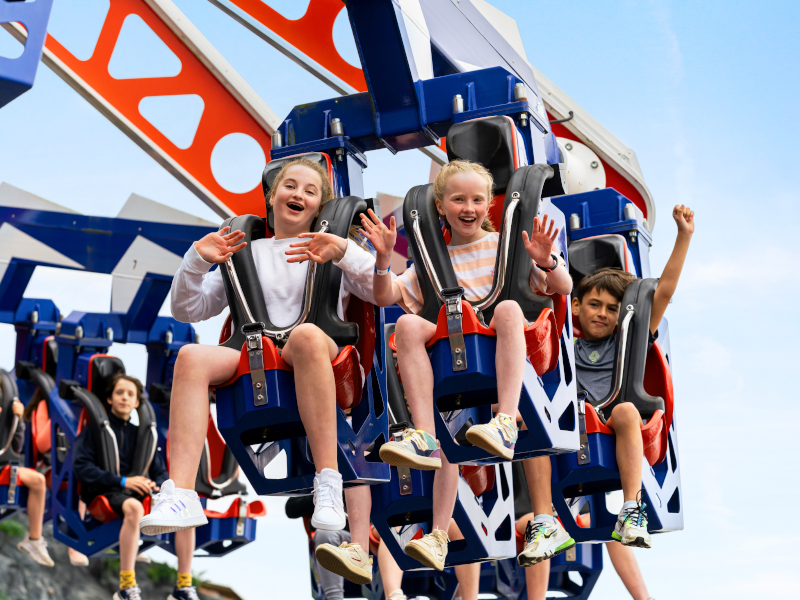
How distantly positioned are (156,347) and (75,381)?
2.04 ft

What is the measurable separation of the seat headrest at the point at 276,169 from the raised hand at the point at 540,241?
1039mm

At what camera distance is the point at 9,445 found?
317 inches

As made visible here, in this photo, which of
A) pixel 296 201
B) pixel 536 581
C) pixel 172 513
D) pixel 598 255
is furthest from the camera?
pixel 598 255

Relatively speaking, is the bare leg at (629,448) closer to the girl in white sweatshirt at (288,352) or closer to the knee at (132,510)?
the girl in white sweatshirt at (288,352)

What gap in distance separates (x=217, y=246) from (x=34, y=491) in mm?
5165

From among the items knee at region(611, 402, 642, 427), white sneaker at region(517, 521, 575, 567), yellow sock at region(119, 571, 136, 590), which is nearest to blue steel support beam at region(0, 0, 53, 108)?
white sneaker at region(517, 521, 575, 567)

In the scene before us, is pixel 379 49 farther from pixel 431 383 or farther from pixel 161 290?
pixel 161 290

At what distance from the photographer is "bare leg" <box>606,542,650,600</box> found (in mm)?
5891

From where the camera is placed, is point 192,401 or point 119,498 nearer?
point 192,401

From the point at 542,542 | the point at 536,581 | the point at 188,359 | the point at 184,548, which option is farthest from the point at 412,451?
the point at 184,548

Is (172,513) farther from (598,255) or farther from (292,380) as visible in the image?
(598,255)

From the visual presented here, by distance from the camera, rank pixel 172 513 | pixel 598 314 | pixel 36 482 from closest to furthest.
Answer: pixel 172 513 < pixel 598 314 < pixel 36 482

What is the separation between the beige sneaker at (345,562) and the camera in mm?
3389

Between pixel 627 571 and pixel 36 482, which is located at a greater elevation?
pixel 36 482
